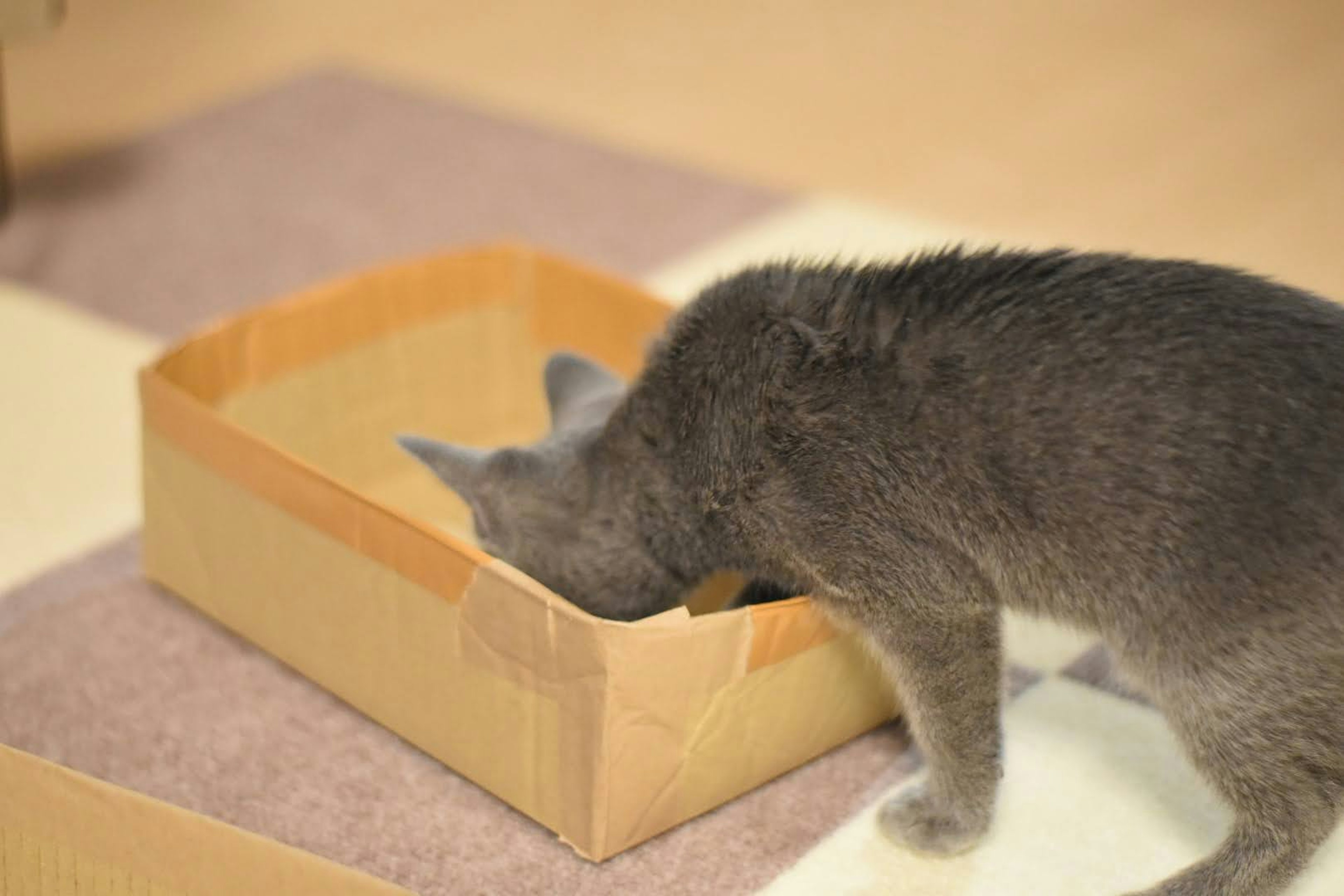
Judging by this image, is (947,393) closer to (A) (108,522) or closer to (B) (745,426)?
(B) (745,426)

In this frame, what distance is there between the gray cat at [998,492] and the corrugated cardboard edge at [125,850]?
45 cm

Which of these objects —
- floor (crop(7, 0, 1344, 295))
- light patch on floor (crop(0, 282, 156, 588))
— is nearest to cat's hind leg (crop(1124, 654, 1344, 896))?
light patch on floor (crop(0, 282, 156, 588))

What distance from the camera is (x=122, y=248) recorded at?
9.73 feet

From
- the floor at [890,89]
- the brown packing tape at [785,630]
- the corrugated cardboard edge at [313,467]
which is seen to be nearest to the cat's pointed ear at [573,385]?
the corrugated cardboard edge at [313,467]

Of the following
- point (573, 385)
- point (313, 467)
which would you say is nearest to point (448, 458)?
point (313, 467)

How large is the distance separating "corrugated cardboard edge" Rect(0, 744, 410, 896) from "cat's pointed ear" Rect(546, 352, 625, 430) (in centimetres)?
66

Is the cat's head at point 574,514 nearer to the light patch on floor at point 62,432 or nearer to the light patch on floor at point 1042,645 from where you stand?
the light patch on floor at point 1042,645

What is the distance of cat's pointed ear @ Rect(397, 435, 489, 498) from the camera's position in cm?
170

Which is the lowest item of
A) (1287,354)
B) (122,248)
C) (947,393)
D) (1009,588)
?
(122,248)

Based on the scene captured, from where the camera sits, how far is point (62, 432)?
2373 millimetres

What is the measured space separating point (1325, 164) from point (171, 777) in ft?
8.54

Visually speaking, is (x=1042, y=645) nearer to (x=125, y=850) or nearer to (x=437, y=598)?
(x=437, y=598)

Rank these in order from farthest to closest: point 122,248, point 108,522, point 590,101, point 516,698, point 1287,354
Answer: point 590,101 < point 122,248 < point 108,522 < point 516,698 < point 1287,354

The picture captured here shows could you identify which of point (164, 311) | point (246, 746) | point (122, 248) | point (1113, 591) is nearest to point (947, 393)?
point (1113, 591)
